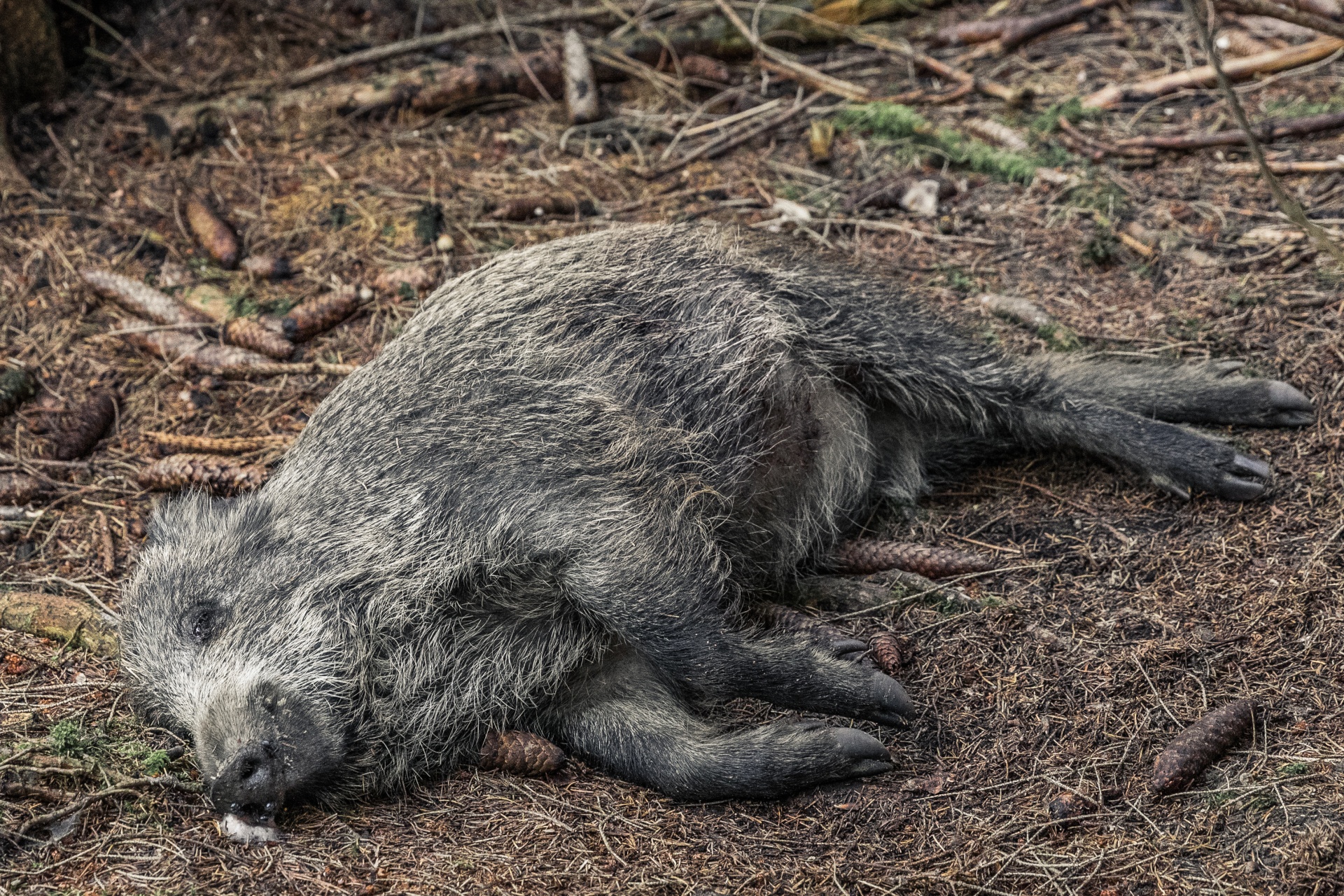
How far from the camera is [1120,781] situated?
3.29 m

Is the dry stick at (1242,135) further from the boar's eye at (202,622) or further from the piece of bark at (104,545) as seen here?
the piece of bark at (104,545)

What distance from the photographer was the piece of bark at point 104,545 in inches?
173

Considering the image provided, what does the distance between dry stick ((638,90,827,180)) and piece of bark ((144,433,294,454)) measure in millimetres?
2544

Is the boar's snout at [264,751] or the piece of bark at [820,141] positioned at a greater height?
the piece of bark at [820,141]

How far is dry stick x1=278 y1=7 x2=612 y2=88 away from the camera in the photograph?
6793 millimetres

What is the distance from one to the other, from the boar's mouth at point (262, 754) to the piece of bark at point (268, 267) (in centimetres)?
273

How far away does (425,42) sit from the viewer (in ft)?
22.8

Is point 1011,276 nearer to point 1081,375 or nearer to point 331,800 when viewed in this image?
point 1081,375

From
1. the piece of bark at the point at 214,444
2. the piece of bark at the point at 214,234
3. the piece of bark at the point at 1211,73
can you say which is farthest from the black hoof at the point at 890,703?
the piece of bark at the point at 1211,73

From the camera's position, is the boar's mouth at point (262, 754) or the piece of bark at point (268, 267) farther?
the piece of bark at point (268, 267)

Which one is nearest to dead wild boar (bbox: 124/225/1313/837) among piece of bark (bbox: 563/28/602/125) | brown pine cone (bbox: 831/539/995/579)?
brown pine cone (bbox: 831/539/995/579)

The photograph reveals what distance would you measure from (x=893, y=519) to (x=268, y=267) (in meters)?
3.30

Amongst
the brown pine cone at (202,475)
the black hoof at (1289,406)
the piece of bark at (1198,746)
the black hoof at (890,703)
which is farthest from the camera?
the brown pine cone at (202,475)

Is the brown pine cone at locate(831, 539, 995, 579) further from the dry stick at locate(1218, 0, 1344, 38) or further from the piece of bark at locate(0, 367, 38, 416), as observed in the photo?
the piece of bark at locate(0, 367, 38, 416)
